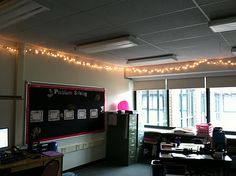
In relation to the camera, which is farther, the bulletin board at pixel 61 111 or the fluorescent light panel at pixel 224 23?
the bulletin board at pixel 61 111

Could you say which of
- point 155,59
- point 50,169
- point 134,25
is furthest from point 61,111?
point 134,25

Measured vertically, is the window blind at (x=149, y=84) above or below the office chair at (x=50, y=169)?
above

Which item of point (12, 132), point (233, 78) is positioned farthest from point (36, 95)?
point (233, 78)

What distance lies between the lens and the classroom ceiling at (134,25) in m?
2.45

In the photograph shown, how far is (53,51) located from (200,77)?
3.75 metres

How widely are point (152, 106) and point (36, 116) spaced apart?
12.4 ft

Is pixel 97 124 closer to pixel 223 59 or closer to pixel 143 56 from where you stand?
pixel 143 56

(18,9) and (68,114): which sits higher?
(18,9)

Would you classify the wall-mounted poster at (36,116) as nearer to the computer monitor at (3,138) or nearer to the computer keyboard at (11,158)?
the computer monitor at (3,138)

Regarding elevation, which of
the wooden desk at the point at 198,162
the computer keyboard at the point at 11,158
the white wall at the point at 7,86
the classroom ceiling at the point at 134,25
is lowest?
the wooden desk at the point at 198,162

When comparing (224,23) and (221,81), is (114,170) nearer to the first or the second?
(221,81)

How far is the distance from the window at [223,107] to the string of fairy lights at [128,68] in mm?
805

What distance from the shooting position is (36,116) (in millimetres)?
4266

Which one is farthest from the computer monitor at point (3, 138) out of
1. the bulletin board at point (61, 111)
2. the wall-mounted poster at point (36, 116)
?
the wall-mounted poster at point (36, 116)
